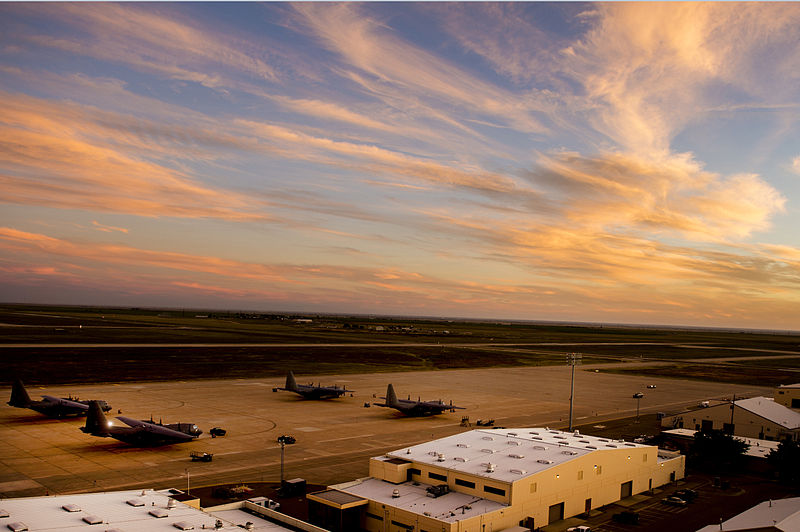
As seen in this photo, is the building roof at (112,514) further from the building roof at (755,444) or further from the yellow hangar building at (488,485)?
the building roof at (755,444)

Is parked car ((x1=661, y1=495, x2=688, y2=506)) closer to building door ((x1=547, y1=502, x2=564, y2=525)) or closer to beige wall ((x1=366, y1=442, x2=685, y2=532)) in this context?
beige wall ((x1=366, y1=442, x2=685, y2=532))

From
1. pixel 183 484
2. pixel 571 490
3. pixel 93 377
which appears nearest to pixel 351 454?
pixel 183 484

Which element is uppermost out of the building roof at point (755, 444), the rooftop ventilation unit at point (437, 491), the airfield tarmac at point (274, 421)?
the building roof at point (755, 444)

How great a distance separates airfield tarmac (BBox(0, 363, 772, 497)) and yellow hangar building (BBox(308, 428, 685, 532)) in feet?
28.8

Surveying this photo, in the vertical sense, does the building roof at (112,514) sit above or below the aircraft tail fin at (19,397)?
above

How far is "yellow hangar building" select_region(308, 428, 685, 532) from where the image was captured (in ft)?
146

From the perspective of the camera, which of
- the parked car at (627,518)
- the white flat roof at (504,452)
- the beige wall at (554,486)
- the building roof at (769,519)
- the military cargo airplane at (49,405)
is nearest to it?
the building roof at (769,519)

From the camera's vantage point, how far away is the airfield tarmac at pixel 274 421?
185ft

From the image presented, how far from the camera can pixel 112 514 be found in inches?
1443

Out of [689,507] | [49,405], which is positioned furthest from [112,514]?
[49,405]

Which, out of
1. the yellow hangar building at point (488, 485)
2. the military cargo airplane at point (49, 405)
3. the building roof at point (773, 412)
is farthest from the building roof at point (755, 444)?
the military cargo airplane at point (49, 405)

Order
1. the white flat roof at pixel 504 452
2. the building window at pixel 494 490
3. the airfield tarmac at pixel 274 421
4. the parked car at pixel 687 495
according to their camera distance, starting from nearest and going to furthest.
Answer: the building window at pixel 494 490, the white flat roof at pixel 504 452, the parked car at pixel 687 495, the airfield tarmac at pixel 274 421

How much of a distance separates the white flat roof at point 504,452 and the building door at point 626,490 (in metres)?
3.48

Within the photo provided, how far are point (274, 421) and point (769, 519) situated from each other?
60.8 m
